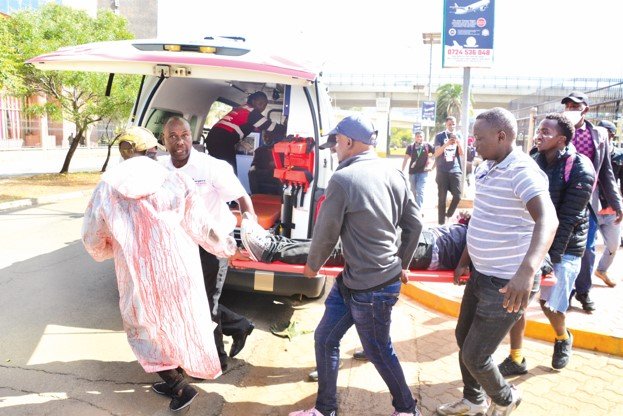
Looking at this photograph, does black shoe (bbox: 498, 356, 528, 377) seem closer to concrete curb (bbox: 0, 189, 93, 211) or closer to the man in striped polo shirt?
the man in striped polo shirt

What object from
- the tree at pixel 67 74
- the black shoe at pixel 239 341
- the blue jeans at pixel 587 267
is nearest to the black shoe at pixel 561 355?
the blue jeans at pixel 587 267

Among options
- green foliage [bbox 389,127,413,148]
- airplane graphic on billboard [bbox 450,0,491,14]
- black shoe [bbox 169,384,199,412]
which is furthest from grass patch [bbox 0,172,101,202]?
green foliage [bbox 389,127,413,148]

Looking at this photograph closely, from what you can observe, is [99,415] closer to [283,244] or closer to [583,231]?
[283,244]

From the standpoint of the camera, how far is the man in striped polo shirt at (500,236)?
246 cm

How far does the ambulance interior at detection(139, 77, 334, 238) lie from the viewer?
4.64m

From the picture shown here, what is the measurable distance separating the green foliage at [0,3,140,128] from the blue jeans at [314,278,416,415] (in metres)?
13.2

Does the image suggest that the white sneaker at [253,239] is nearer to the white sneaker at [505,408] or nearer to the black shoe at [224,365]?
the black shoe at [224,365]

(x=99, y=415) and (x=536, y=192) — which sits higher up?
(x=536, y=192)

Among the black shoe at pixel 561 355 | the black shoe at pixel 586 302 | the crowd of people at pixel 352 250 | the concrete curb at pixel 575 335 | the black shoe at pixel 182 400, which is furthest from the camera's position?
the black shoe at pixel 586 302

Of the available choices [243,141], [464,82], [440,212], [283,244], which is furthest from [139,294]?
[464,82]

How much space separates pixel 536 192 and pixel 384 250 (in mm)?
810

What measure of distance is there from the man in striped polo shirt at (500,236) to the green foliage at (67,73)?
13.6 metres

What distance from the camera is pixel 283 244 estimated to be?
376 centimetres

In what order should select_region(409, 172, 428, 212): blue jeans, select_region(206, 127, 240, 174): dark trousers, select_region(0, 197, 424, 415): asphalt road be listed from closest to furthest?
1. select_region(0, 197, 424, 415): asphalt road
2. select_region(206, 127, 240, 174): dark trousers
3. select_region(409, 172, 428, 212): blue jeans
